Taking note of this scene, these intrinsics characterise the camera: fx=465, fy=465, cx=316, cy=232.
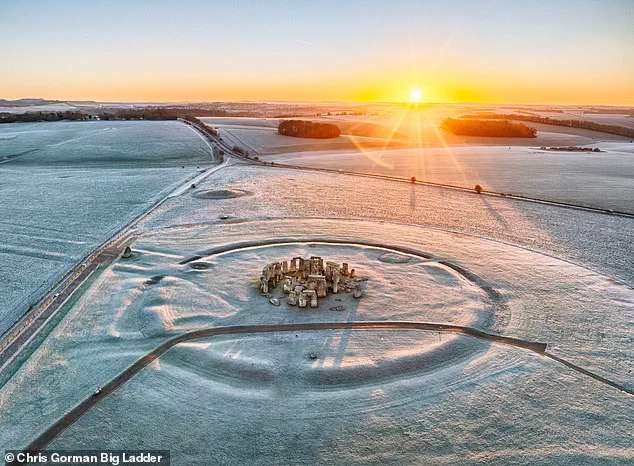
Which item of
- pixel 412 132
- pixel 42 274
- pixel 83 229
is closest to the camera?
pixel 42 274

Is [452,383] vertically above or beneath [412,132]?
beneath

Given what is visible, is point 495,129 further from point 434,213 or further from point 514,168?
point 434,213

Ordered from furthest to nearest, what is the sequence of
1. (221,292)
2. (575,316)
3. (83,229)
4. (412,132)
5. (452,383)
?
(412,132)
(83,229)
(221,292)
(575,316)
(452,383)

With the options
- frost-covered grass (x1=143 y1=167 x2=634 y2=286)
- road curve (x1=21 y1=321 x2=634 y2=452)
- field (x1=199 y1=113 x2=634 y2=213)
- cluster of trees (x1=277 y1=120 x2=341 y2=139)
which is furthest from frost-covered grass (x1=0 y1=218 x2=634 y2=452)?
cluster of trees (x1=277 y1=120 x2=341 y2=139)

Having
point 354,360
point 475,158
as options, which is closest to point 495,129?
point 475,158

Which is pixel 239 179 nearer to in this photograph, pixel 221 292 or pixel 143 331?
pixel 221 292

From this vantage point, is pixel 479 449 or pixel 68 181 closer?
pixel 479 449

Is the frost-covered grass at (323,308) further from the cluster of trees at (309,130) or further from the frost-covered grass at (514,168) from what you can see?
the cluster of trees at (309,130)

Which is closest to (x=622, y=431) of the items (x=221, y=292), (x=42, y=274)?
(x=221, y=292)
